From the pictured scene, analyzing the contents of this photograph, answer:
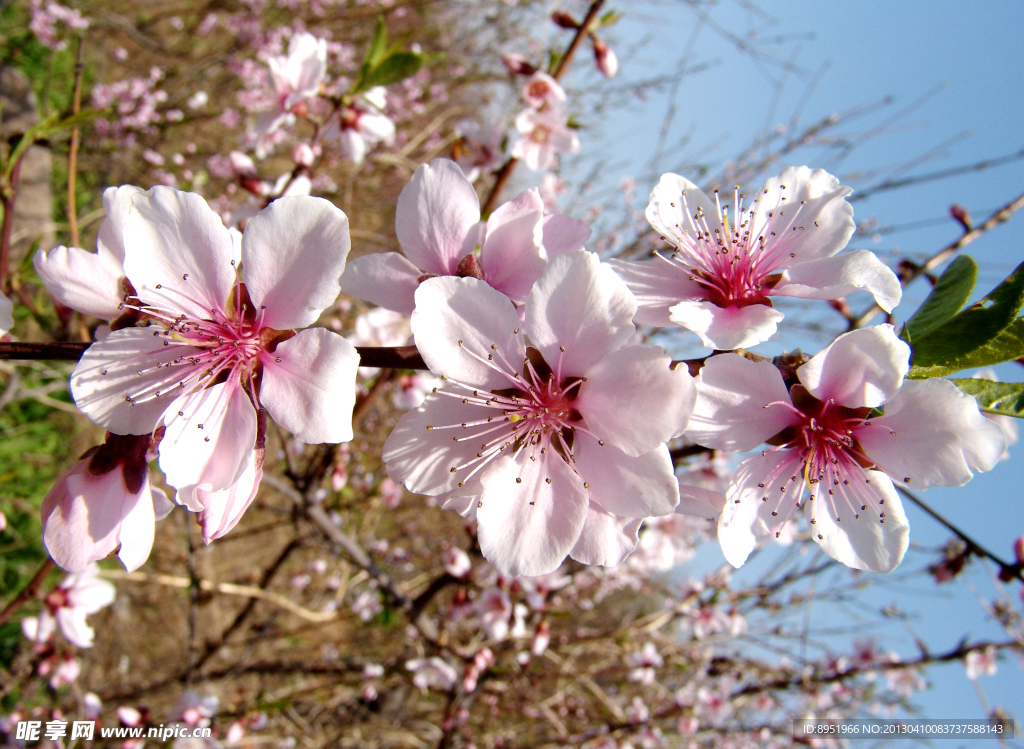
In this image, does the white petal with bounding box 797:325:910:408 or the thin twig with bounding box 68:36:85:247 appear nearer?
the white petal with bounding box 797:325:910:408

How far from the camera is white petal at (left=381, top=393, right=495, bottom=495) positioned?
813 millimetres

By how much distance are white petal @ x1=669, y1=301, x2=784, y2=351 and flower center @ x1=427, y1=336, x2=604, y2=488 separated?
0.58ft

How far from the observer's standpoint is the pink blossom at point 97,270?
2.65 ft

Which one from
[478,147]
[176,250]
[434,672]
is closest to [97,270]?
[176,250]

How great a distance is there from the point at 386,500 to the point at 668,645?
6.59 feet

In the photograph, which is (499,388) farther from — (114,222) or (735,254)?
(114,222)

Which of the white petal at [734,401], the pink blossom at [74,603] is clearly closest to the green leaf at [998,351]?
the white petal at [734,401]

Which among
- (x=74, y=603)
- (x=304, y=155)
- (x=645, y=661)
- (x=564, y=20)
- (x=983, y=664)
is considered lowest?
(x=645, y=661)

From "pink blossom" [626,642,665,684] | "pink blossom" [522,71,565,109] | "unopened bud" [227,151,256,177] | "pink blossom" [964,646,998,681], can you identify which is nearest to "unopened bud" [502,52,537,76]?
"pink blossom" [522,71,565,109]

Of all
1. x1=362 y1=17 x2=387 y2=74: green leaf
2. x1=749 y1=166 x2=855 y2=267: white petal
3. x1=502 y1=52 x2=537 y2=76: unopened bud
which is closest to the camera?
x1=749 y1=166 x2=855 y2=267: white petal

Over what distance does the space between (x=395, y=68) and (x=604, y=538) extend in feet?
4.20

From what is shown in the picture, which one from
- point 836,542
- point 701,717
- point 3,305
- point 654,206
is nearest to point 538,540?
point 836,542

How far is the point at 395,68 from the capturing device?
1438mm

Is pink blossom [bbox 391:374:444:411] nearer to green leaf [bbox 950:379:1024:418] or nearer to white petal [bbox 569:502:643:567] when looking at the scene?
white petal [bbox 569:502:643:567]
